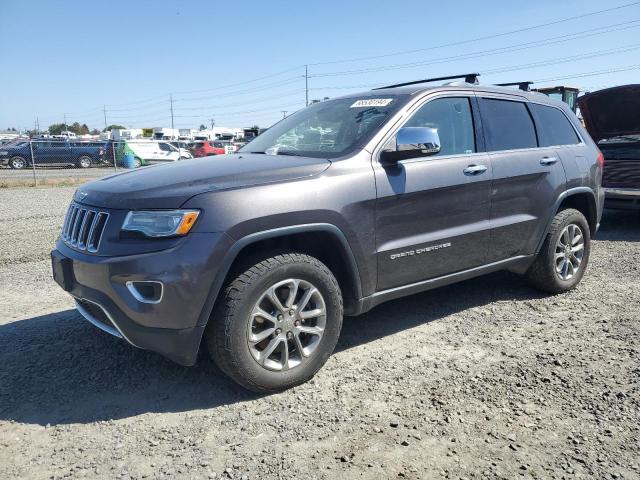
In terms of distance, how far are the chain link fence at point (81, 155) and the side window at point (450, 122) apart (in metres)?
23.1

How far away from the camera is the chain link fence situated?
2552 cm

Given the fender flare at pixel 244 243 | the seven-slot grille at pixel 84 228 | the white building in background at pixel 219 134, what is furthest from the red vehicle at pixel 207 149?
the fender flare at pixel 244 243

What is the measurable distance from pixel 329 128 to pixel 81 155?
27.8 meters

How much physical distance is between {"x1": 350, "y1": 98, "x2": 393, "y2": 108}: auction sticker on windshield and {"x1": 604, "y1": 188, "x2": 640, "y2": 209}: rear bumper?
5.96 meters

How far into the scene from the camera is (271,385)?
10.2 ft

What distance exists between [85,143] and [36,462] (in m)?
27.8

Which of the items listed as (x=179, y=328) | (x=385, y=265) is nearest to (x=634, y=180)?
(x=385, y=265)

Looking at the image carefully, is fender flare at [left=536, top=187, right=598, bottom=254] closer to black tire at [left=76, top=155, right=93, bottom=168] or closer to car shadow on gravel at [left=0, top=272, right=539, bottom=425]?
car shadow on gravel at [left=0, top=272, right=539, bottom=425]

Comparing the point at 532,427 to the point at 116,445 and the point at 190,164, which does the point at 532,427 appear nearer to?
the point at 116,445

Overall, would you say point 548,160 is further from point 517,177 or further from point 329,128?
point 329,128

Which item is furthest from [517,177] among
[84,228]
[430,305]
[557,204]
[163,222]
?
[84,228]

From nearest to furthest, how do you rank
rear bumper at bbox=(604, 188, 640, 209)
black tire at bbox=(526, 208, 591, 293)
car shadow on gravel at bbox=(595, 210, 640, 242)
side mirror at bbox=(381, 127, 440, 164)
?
side mirror at bbox=(381, 127, 440, 164), black tire at bbox=(526, 208, 591, 293), car shadow on gravel at bbox=(595, 210, 640, 242), rear bumper at bbox=(604, 188, 640, 209)

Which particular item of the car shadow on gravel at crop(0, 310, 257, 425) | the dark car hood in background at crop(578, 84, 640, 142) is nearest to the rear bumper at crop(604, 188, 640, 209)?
the dark car hood in background at crop(578, 84, 640, 142)

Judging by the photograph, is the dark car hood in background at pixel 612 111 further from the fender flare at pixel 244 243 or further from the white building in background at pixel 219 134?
the white building in background at pixel 219 134
